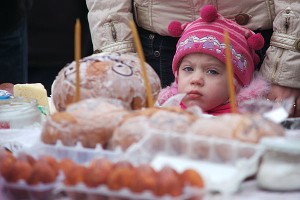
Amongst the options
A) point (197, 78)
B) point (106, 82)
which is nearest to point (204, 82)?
point (197, 78)

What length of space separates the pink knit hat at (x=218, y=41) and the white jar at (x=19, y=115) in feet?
2.44

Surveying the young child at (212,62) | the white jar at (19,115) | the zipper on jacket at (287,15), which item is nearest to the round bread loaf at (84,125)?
the white jar at (19,115)

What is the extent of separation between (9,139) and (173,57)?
3.74 ft

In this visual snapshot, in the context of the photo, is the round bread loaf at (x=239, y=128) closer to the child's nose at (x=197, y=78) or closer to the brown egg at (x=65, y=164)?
the brown egg at (x=65, y=164)

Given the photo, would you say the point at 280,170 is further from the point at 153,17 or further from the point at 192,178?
the point at 153,17

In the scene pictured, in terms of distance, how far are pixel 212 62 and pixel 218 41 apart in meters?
0.08

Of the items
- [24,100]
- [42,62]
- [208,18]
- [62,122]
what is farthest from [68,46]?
[62,122]

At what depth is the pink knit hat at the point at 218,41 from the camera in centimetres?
232

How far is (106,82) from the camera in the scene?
1.45 metres

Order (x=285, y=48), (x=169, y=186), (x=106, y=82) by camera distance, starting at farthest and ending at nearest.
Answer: (x=285, y=48), (x=106, y=82), (x=169, y=186)

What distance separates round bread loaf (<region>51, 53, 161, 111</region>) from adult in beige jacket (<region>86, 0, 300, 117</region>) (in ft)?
3.41

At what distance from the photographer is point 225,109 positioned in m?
2.39

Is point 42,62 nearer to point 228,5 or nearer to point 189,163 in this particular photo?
point 228,5

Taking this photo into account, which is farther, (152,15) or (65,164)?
(152,15)
